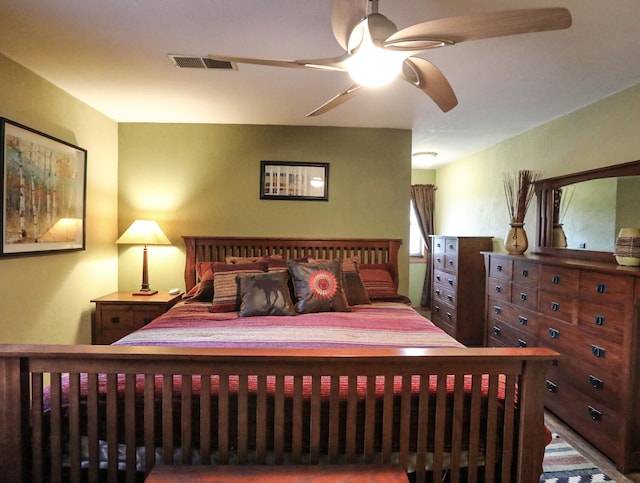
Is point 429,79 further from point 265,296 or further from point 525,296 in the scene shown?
point 525,296

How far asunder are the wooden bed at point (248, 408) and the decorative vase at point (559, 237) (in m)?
2.30

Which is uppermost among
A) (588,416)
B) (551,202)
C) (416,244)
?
(551,202)

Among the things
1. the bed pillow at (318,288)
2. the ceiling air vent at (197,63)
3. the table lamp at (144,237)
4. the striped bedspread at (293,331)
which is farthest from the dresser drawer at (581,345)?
the table lamp at (144,237)

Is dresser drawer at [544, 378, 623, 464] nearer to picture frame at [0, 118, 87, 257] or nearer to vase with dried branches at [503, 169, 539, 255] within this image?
vase with dried branches at [503, 169, 539, 255]

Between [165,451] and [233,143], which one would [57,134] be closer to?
[233,143]

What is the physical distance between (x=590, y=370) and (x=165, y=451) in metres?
2.45

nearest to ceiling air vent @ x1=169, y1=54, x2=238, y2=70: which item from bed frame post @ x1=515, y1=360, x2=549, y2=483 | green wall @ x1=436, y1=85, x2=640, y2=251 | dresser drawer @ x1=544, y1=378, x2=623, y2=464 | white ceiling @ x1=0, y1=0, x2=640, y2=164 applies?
white ceiling @ x1=0, y1=0, x2=640, y2=164

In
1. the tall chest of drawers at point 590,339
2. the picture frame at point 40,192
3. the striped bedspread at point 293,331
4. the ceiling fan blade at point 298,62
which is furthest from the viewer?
the picture frame at point 40,192

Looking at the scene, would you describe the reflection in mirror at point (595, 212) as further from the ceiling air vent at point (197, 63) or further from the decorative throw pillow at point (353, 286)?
the ceiling air vent at point (197, 63)

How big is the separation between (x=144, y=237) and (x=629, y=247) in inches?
143

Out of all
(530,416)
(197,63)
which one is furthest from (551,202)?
(197,63)

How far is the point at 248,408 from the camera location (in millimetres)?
1353

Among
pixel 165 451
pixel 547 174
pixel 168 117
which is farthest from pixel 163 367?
pixel 547 174

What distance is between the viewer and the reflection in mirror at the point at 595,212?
2527 mm
